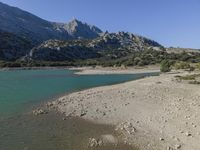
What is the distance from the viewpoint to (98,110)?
36906 millimetres

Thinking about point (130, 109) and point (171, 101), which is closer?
point (130, 109)

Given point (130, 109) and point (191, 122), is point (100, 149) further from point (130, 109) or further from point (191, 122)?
point (130, 109)

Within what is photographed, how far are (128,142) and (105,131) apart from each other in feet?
14.3

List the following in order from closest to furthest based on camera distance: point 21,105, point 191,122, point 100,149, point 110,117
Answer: point 100,149 → point 191,122 → point 110,117 → point 21,105

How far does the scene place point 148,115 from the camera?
→ 1265 inches

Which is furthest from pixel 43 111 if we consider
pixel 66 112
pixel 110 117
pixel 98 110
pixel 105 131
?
pixel 105 131

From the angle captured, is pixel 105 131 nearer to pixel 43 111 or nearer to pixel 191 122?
pixel 191 122

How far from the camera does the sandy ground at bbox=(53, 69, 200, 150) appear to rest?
2388cm

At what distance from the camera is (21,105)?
150 ft

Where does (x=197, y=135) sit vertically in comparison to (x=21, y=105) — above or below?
above

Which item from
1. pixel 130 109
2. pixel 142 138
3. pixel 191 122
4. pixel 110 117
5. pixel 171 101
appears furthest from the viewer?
pixel 171 101

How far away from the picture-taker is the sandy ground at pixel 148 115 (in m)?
23.9

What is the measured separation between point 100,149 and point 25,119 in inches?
564

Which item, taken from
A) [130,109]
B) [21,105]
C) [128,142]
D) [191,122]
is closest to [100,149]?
[128,142]
